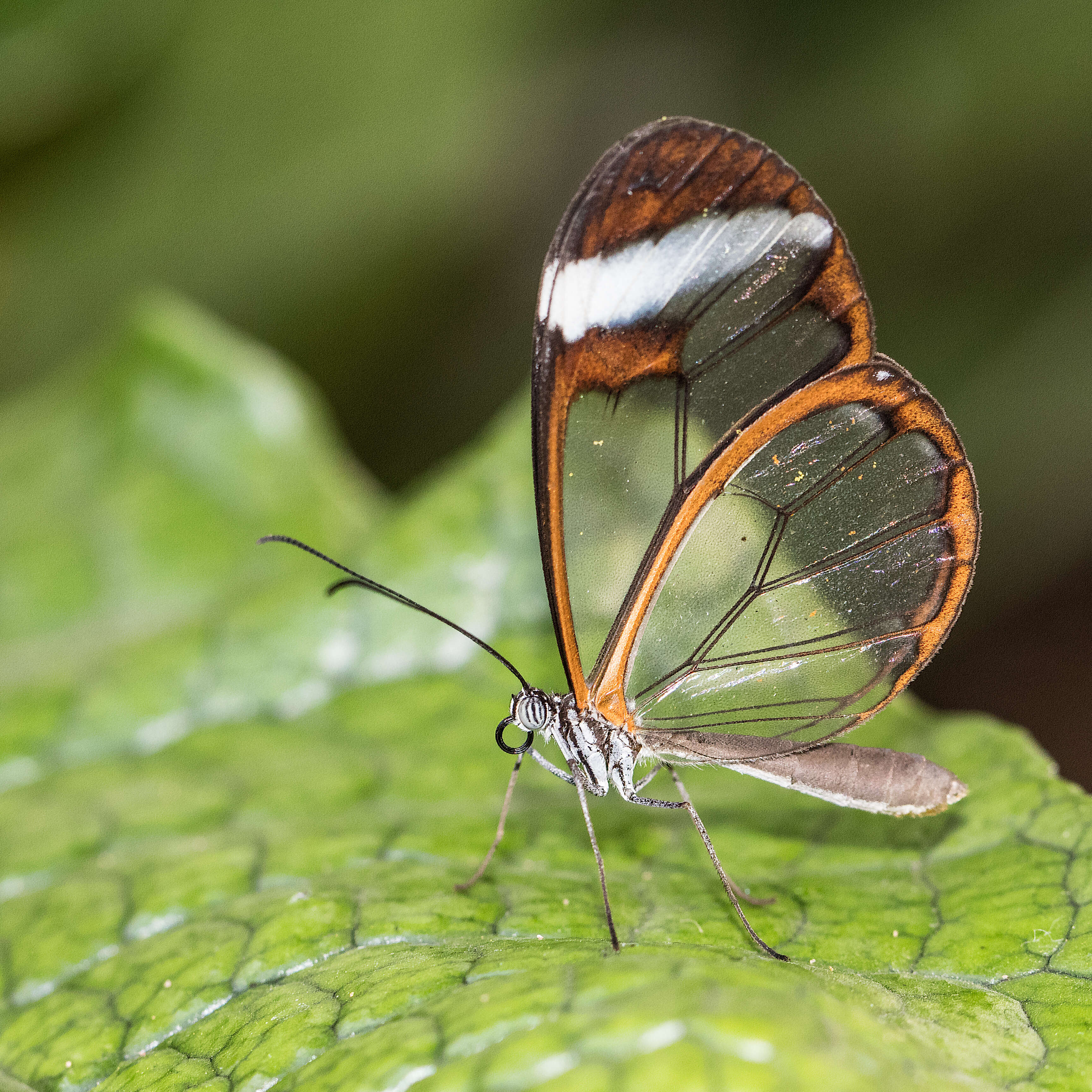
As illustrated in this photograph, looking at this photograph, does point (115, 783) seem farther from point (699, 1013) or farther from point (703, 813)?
point (699, 1013)

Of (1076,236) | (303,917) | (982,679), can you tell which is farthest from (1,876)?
(1076,236)

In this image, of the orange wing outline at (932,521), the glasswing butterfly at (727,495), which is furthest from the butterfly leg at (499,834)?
the orange wing outline at (932,521)

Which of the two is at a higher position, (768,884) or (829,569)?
(829,569)

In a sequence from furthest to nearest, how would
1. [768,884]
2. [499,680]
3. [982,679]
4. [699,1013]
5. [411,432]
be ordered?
[411,432] < [982,679] < [499,680] < [768,884] < [699,1013]

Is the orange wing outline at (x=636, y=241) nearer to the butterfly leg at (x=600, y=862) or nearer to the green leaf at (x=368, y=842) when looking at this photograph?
the butterfly leg at (x=600, y=862)

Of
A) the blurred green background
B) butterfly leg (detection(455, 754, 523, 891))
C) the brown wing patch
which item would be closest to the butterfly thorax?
butterfly leg (detection(455, 754, 523, 891))

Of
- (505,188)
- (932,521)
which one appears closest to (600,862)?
(932,521)
